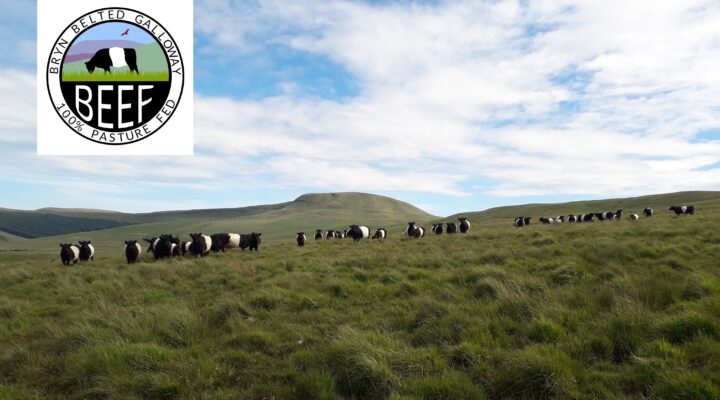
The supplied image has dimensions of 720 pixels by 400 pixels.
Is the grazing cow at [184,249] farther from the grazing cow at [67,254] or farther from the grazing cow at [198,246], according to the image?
the grazing cow at [67,254]

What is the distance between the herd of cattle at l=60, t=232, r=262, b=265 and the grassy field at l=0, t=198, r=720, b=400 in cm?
977

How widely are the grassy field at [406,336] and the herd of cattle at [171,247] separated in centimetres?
977

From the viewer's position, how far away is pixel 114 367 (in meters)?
6.18

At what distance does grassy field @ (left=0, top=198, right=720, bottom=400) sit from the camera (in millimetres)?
5148

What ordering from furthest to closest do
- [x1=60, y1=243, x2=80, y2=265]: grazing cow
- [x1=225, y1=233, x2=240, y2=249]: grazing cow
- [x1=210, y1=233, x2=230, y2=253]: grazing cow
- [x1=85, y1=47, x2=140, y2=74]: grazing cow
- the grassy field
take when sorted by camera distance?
[x1=225, y1=233, x2=240, y2=249]: grazing cow → [x1=210, y1=233, x2=230, y2=253]: grazing cow → [x1=60, y1=243, x2=80, y2=265]: grazing cow → [x1=85, y1=47, x2=140, y2=74]: grazing cow → the grassy field

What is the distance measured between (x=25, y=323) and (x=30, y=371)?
4.03m

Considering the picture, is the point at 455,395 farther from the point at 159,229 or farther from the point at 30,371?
the point at 159,229

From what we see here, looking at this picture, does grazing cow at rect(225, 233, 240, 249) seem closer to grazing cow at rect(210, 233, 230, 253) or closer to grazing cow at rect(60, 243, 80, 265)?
grazing cow at rect(210, 233, 230, 253)

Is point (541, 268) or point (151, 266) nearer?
point (541, 268)

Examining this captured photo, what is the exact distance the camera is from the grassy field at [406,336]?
515 centimetres

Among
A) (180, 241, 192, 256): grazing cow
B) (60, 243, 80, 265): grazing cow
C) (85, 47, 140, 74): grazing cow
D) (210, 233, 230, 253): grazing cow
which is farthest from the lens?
(210, 233, 230, 253): grazing cow

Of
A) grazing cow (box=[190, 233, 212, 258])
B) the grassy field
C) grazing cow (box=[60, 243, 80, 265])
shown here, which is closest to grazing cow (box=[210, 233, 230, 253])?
grazing cow (box=[190, 233, 212, 258])

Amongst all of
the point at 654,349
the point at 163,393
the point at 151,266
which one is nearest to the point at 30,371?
the point at 163,393

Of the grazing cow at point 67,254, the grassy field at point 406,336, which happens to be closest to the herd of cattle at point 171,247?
the grazing cow at point 67,254
